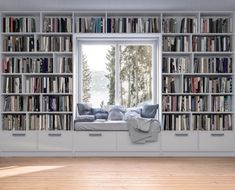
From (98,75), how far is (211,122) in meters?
2.24

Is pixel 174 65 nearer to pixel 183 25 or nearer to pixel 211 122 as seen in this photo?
pixel 183 25

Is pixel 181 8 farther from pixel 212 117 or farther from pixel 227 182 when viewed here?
pixel 227 182

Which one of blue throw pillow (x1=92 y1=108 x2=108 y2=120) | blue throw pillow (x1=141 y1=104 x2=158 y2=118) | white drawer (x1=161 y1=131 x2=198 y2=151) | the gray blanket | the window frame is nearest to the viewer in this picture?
the gray blanket

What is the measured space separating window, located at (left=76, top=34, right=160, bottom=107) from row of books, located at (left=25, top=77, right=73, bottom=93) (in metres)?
0.61

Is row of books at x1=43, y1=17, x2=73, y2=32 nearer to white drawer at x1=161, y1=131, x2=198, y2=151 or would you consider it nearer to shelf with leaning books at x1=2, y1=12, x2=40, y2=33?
shelf with leaning books at x1=2, y1=12, x2=40, y2=33

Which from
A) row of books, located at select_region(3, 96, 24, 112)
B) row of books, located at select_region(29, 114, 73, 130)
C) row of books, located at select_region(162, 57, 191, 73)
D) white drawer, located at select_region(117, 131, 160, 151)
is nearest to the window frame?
row of books, located at select_region(162, 57, 191, 73)

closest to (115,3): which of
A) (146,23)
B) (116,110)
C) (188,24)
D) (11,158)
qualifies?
(146,23)

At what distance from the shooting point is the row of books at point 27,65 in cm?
654

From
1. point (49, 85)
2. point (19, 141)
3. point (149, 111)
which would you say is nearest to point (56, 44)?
point (49, 85)

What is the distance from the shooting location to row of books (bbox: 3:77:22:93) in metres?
6.55

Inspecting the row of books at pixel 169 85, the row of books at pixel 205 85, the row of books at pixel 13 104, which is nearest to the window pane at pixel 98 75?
the row of books at pixel 169 85

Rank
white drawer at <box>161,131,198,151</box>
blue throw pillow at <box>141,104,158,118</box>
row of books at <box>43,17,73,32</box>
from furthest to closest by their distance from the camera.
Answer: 1. blue throw pillow at <box>141,104,158,118</box>
2. row of books at <box>43,17,73,32</box>
3. white drawer at <box>161,131,198,151</box>

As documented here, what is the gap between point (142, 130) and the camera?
6348mm

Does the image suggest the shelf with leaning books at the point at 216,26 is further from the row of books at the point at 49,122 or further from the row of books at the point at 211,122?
the row of books at the point at 49,122
